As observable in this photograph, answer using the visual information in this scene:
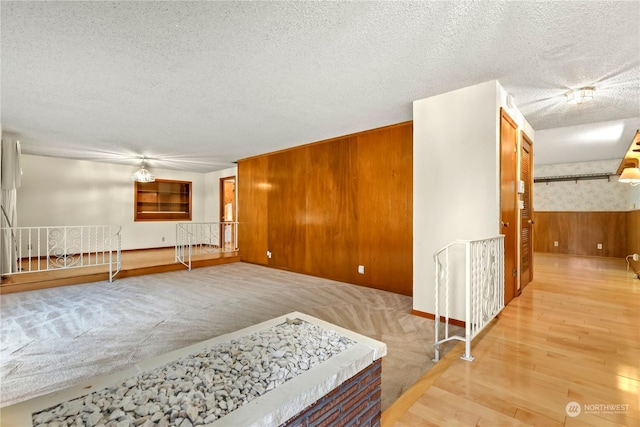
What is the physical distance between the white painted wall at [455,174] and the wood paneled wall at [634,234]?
388 cm

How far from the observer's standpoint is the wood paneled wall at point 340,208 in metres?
4.04

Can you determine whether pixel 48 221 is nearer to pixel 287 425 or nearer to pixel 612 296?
pixel 287 425

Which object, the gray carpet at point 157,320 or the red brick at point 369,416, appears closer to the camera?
the red brick at point 369,416

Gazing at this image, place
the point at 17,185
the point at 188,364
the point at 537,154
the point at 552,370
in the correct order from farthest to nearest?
the point at 537,154
the point at 17,185
the point at 552,370
the point at 188,364

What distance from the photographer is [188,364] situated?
130 centimetres

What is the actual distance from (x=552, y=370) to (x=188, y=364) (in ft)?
7.38

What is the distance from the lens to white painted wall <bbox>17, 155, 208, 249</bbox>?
20.3ft

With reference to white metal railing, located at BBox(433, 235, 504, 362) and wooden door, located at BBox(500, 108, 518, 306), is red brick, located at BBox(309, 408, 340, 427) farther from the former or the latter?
wooden door, located at BBox(500, 108, 518, 306)

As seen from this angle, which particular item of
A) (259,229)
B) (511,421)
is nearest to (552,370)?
(511,421)

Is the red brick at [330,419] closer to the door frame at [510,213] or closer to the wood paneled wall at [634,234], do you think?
the door frame at [510,213]

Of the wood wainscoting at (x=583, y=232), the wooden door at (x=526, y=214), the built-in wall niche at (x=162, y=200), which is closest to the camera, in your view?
the wooden door at (x=526, y=214)

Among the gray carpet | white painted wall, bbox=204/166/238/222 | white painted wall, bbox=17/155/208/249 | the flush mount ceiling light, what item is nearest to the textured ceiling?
the flush mount ceiling light

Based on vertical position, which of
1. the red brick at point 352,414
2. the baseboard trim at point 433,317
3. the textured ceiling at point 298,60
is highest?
the textured ceiling at point 298,60

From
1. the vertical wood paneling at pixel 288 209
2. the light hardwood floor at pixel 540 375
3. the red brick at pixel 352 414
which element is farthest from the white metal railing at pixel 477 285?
the vertical wood paneling at pixel 288 209
